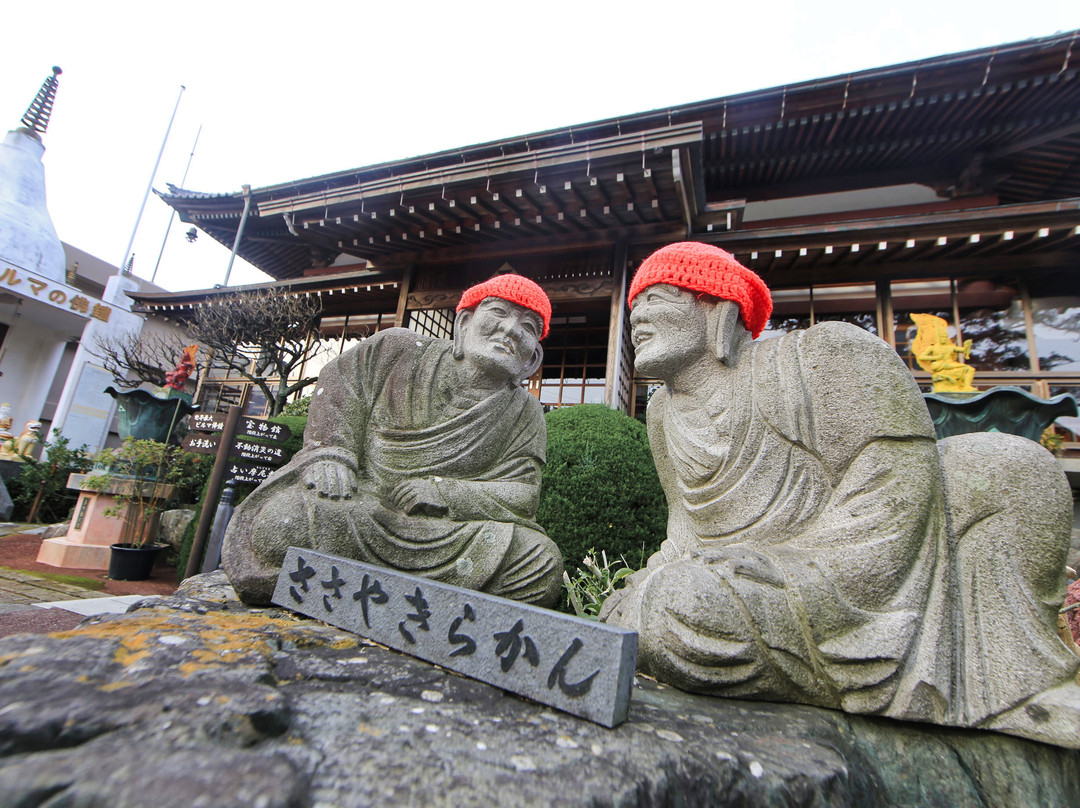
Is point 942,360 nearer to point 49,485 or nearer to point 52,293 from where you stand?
point 49,485

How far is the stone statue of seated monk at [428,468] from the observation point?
7.59 ft

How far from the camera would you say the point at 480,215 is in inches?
298

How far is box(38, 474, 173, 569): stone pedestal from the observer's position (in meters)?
6.47

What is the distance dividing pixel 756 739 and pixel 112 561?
23.8ft

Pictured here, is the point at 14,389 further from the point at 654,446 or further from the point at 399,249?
the point at 654,446

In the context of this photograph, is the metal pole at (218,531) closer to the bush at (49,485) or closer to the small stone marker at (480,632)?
the small stone marker at (480,632)

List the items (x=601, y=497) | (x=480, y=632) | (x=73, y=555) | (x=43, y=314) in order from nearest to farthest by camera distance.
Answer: (x=480, y=632) < (x=601, y=497) < (x=73, y=555) < (x=43, y=314)

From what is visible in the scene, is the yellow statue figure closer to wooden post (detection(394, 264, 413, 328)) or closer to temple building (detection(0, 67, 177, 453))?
wooden post (detection(394, 264, 413, 328))

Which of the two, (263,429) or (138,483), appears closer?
(263,429)

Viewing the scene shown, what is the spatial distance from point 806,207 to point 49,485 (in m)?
13.9

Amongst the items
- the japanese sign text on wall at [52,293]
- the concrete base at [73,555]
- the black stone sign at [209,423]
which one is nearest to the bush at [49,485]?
the concrete base at [73,555]

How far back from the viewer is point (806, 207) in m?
8.37

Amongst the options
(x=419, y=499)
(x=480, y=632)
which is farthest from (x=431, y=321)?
(x=480, y=632)

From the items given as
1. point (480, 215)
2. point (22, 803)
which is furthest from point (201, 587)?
point (480, 215)
